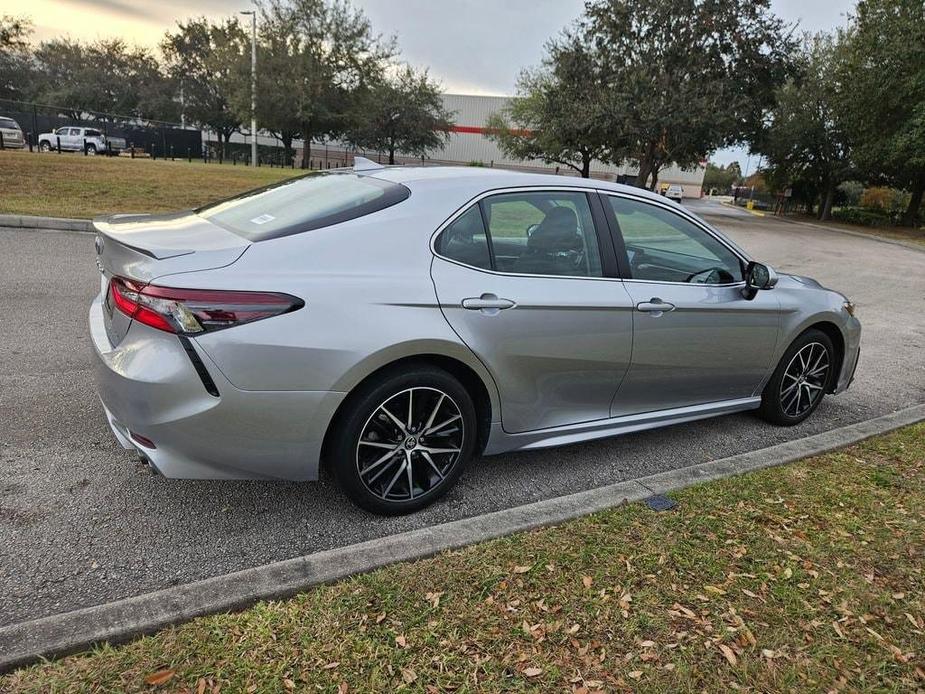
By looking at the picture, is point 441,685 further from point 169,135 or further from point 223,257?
point 169,135

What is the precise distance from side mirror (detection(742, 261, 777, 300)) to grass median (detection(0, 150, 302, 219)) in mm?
11402

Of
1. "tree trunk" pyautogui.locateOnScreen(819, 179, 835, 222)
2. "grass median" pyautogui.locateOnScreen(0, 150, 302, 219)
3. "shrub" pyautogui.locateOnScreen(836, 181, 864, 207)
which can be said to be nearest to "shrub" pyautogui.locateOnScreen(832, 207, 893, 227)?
"tree trunk" pyautogui.locateOnScreen(819, 179, 835, 222)

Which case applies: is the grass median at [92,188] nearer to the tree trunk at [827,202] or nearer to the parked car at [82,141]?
the parked car at [82,141]

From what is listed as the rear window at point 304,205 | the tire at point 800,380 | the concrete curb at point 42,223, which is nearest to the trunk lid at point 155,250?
the rear window at point 304,205

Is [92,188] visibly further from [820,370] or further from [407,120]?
[407,120]

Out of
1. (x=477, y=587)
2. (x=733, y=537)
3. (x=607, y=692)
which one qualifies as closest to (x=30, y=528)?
(x=477, y=587)

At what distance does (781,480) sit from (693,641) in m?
1.59

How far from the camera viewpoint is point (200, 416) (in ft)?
8.37

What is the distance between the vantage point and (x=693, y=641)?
93.2 inches

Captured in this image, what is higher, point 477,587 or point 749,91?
point 749,91

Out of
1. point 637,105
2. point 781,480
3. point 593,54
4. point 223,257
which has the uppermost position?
point 593,54

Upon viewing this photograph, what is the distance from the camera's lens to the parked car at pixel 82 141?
3231 cm

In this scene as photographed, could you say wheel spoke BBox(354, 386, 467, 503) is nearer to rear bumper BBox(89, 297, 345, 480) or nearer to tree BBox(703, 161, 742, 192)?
rear bumper BBox(89, 297, 345, 480)

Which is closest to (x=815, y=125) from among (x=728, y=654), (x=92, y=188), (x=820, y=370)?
(x=92, y=188)
